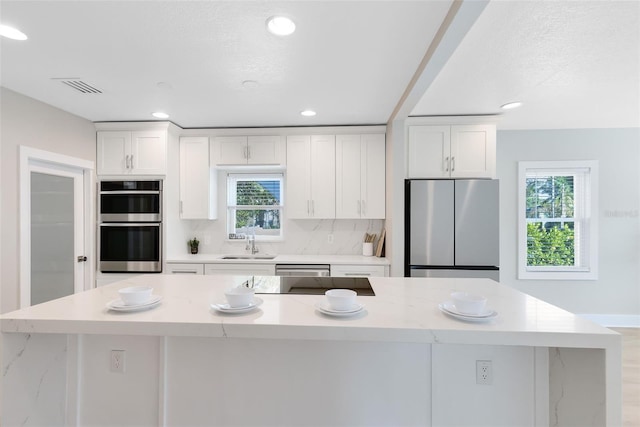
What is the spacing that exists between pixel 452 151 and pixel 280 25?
2.40 m

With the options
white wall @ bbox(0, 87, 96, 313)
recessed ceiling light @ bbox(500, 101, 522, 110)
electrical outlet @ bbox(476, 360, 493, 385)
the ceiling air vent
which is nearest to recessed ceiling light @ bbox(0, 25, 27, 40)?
the ceiling air vent

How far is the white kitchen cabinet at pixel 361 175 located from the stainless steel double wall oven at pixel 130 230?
2.17 metres

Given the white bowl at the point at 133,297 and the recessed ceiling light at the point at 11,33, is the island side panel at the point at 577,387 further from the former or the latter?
the recessed ceiling light at the point at 11,33

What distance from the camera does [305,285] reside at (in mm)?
1884

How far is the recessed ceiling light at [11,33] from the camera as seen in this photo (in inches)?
66.9

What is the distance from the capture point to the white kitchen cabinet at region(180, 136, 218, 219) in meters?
3.67

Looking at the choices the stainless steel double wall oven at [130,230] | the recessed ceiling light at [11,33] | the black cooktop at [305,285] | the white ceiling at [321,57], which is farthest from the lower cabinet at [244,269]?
the recessed ceiling light at [11,33]

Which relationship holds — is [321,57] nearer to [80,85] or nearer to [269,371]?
[269,371]

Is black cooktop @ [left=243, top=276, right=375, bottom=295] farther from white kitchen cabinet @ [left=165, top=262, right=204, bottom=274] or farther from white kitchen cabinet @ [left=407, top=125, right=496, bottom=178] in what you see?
white kitchen cabinet @ [left=407, top=125, right=496, bottom=178]

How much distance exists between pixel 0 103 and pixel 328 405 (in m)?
3.40

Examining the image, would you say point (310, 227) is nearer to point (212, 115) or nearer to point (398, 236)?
point (398, 236)

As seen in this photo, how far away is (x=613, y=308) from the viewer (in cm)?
374

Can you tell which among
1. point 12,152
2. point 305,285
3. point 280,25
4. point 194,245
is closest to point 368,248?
point 305,285

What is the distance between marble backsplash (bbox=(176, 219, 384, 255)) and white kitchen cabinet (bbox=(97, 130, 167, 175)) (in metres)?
0.84
